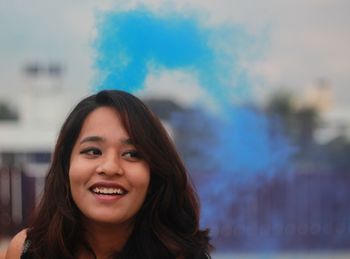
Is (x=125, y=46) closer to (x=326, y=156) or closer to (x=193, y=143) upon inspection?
(x=193, y=143)

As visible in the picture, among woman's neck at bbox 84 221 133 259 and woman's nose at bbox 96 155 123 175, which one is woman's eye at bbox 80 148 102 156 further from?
woman's neck at bbox 84 221 133 259

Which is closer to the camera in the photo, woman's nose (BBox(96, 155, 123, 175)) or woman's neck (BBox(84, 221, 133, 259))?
woman's nose (BBox(96, 155, 123, 175))

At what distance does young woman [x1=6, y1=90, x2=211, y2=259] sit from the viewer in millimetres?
1453

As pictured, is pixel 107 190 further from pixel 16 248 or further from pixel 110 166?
pixel 16 248

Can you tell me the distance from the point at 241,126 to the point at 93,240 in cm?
415

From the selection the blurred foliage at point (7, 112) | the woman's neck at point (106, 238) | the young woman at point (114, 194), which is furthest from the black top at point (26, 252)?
the blurred foliage at point (7, 112)

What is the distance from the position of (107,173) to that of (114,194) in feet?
0.19

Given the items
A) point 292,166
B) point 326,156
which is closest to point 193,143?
point 292,166

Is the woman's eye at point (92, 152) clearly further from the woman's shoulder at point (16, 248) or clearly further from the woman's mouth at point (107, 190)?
the woman's shoulder at point (16, 248)

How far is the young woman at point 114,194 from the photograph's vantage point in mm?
1453

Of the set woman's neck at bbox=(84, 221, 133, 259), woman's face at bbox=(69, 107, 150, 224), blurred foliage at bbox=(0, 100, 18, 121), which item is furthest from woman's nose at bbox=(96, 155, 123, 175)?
blurred foliage at bbox=(0, 100, 18, 121)

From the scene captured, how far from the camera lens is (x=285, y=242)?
20.6ft

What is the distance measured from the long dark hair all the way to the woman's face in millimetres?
32

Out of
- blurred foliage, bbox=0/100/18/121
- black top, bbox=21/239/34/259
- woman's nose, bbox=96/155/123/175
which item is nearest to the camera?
woman's nose, bbox=96/155/123/175
